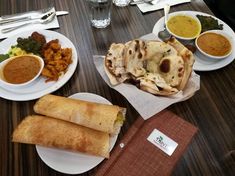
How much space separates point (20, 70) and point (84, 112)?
34cm

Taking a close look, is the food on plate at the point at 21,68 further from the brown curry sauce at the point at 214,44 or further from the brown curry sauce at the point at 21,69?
the brown curry sauce at the point at 214,44

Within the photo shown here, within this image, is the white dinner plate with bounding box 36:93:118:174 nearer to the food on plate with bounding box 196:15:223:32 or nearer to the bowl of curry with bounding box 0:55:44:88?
the bowl of curry with bounding box 0:55:44:88

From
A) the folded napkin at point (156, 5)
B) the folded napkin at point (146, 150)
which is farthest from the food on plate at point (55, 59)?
the folded napkin at point (156, 5)

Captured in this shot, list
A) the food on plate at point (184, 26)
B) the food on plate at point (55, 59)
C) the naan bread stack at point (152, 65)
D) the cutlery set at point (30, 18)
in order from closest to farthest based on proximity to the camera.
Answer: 1. the naan bread stack at point (152, 65)
2. the food on plate at point (55, 59)
3. the food on plate at point (184, 26)
4. the cutlery set at point (30, 18)

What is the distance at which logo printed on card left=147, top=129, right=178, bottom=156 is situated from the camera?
760 mm

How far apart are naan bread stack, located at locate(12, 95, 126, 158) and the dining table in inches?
2.7

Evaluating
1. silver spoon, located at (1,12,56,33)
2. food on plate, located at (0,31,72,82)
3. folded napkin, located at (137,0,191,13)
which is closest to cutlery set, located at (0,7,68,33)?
silver spoon, located at (1,12,56,33)

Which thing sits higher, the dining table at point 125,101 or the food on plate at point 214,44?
the food on plate at point 214,44

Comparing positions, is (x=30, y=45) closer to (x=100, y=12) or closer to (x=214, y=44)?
(x=100, y=12)

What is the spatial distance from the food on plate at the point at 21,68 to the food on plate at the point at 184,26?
0.56 metres

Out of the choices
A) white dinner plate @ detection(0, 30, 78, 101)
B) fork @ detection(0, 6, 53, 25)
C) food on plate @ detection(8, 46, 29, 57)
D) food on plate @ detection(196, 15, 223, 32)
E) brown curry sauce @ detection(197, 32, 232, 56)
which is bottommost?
white dinner plate @ detection(0, 30, 78, 101)

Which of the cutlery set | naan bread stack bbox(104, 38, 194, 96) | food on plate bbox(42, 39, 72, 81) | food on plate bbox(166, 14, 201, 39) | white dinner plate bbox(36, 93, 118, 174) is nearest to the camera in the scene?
white dinner plate bbox(36, 93, 118, 174)

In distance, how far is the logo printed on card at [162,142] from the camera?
760mm

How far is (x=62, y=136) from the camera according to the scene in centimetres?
72
